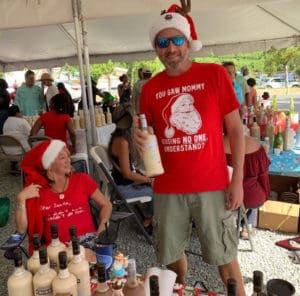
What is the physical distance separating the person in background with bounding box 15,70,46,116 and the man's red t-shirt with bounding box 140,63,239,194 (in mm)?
5705

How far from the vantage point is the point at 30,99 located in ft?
22.3

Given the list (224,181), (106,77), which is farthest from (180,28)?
(106,77)

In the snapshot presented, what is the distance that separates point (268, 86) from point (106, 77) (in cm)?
1252

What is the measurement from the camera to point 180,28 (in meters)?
1.54

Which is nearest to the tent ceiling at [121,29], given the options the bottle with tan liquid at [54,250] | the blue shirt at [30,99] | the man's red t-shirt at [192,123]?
the blue shirt at [30,99]

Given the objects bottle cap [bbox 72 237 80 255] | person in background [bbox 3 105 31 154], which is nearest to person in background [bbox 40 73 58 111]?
person in background [bbox 3 105 31 154]

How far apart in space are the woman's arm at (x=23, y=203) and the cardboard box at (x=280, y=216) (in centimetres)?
210

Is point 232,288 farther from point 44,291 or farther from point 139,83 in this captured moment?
point 139,83

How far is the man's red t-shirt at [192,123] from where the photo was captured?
151cm

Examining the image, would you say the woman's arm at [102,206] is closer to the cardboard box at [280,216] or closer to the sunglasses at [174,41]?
the sunglasses at [174,41]

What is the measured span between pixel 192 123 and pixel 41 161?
916 mm

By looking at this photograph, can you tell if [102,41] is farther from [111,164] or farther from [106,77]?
[106,77]

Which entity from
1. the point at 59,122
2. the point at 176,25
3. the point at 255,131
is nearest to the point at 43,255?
the point at 176,25

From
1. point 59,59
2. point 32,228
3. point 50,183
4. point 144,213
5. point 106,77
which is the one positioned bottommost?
point 144,213
